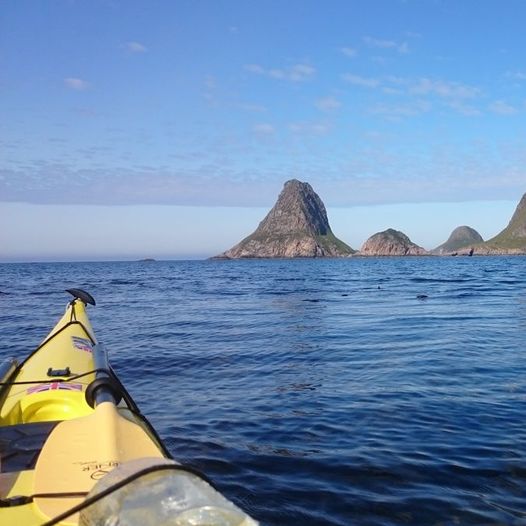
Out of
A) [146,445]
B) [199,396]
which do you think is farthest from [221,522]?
[199,396]

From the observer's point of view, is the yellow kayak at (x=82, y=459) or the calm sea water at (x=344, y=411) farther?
the calm sea water at (x=344, y=411)

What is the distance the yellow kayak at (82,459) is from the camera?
6.32ft

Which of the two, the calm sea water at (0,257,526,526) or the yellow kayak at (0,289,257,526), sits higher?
the yellow kayak at (0,289,257,526)

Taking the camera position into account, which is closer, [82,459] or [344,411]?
[82,459]

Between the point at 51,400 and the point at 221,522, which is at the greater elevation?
the point at 221,522

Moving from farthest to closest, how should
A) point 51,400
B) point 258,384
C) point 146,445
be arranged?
1. point 258,384
2. point 51,400
3. point 146,445

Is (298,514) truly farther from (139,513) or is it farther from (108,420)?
(139,513)

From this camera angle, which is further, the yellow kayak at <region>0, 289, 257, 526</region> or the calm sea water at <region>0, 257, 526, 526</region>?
the calm sea water at <region>0, 257, 526, 526</region>

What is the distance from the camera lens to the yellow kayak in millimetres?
1927

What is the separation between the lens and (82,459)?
334 centimetres

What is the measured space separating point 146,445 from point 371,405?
5.01m

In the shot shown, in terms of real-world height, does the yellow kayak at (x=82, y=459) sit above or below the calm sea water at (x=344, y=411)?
above

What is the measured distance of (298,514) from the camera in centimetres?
472

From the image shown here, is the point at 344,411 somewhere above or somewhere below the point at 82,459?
below
